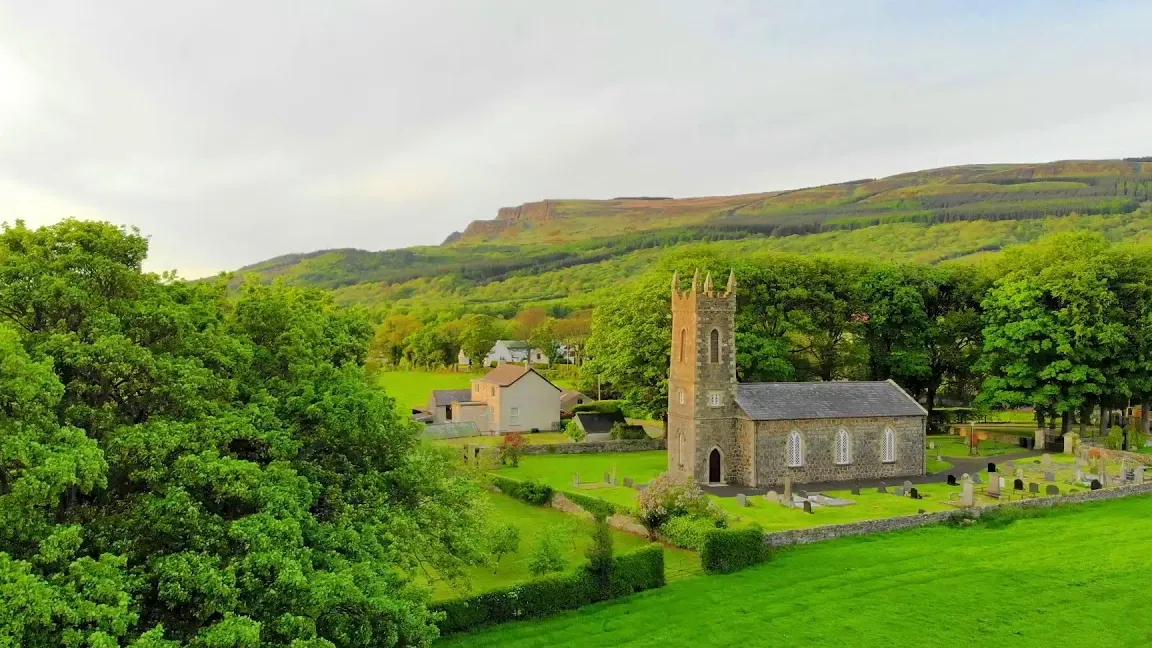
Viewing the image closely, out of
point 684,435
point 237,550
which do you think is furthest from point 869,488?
point 237,550

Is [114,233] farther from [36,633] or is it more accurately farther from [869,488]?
[869,488]

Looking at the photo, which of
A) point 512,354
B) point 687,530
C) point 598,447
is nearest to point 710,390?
point 687,530

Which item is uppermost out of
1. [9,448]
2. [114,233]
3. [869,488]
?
[114,233]

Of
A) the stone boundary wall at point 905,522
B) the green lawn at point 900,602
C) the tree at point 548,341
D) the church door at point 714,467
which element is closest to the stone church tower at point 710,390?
the church door at point 714,467

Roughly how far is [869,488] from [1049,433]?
855 inches

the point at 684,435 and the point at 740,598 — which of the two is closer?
the point at 740,598

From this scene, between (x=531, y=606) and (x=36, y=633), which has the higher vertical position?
(x=36, y=633)

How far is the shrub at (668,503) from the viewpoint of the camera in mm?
31656

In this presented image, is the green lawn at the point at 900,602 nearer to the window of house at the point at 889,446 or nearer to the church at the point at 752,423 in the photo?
the church at the point at 752,423

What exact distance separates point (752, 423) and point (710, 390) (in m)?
2.67

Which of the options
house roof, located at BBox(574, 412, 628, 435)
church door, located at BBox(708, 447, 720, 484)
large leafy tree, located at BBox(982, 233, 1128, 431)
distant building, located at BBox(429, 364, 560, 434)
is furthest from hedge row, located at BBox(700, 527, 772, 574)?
distant building, located at BBox(429, 364, 560, 434)

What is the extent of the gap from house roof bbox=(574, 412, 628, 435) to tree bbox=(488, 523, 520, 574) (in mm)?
31565

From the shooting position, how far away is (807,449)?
4275cm

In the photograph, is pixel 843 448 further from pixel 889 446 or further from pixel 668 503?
pixel 668 503
